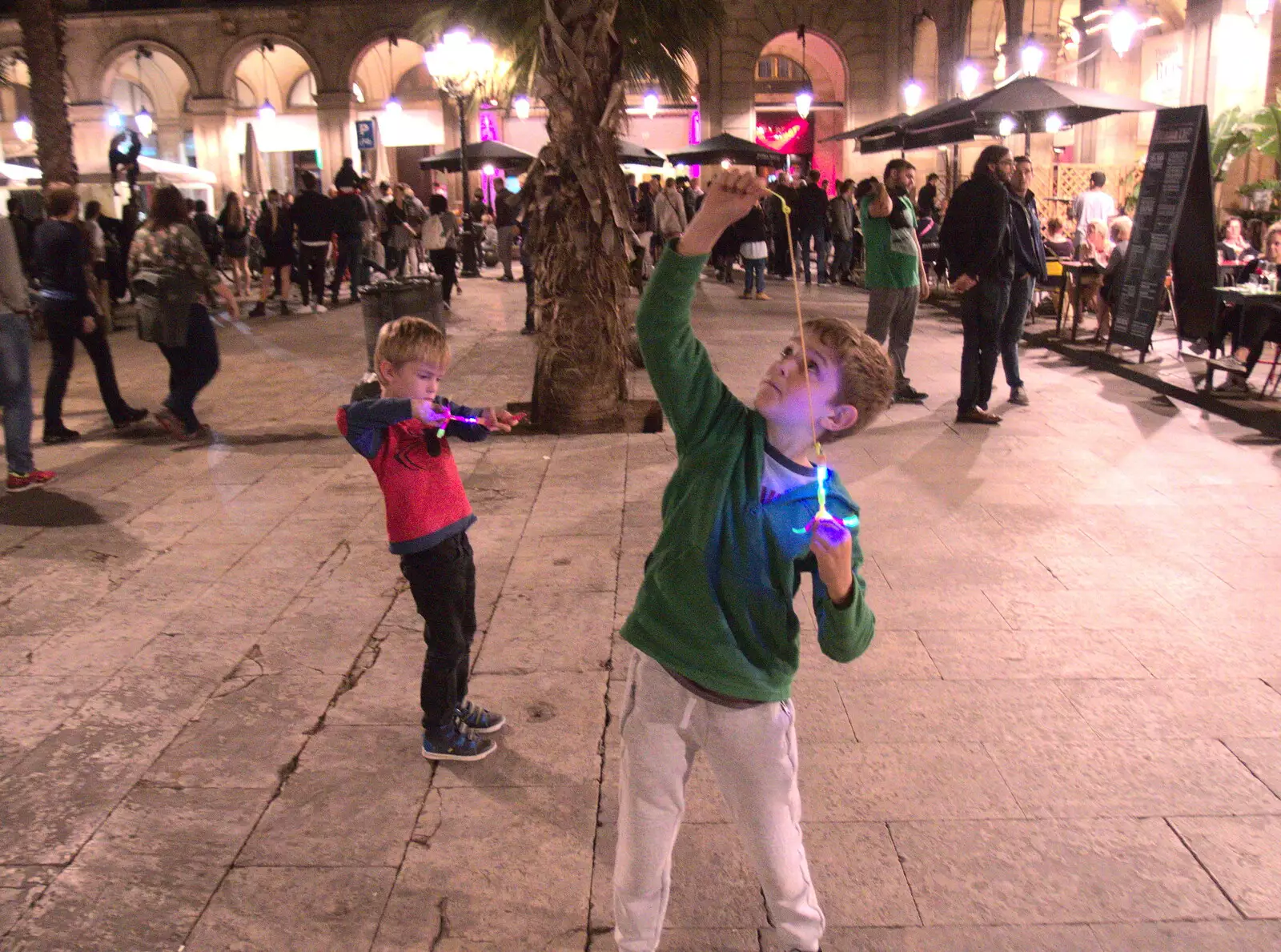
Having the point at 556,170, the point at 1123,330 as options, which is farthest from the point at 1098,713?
the point at 1123,330


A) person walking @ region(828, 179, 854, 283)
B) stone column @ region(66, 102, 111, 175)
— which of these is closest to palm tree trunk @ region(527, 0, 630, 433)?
person walking @ region(828, 179, 854, 283)

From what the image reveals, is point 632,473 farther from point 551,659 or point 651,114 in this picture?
point 651,114

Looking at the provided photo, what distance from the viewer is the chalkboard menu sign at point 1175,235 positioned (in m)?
9.94

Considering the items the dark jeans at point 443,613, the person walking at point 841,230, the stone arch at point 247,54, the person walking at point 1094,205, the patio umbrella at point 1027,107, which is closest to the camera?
the dark jeans at point 443,613

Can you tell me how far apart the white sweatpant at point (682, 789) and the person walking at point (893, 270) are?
6.76 metres

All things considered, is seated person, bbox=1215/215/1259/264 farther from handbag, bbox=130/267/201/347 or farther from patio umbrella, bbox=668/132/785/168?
patio umbrella, bbox=668/132/785/168

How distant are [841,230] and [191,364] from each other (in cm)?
1386

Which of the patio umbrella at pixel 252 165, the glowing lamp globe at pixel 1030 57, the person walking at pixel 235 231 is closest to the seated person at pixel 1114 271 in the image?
the glowing lamp globe at pixel 1030 57

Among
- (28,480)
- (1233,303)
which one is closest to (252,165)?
(28,480)

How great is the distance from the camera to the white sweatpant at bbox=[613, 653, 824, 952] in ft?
7.29

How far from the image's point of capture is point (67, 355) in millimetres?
8180

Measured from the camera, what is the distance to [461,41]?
53.0 ft

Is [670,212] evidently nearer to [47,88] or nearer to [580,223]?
[47,88]

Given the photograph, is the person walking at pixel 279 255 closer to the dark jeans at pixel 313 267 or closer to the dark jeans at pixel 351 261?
the dark jeans at pixel 313 267
